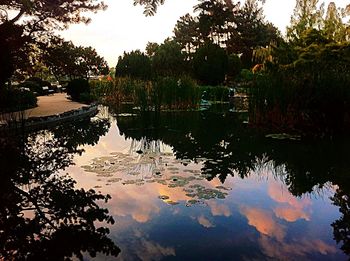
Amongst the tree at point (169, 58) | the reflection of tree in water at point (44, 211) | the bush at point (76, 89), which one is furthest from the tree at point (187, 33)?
the reflection of tree in water at point (44, 211)

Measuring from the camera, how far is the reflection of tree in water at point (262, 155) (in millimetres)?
4496

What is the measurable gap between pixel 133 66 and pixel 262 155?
52.9 feet

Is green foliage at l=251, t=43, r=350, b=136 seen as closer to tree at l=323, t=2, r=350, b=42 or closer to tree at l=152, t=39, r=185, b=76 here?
tree at l=323, t=2, r=350, b=42

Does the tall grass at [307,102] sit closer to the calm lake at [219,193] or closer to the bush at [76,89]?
the calm lake at [219,193]

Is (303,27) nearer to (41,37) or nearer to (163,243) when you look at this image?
(41,37)

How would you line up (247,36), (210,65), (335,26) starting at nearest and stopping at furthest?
(210,65) < (335,26) < (247,36)

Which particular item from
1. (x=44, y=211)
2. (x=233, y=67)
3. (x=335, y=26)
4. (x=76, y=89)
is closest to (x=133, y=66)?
(x=76, y=89)

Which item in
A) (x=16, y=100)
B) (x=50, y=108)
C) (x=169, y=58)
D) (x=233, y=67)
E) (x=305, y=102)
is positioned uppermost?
(x=169, y=58)

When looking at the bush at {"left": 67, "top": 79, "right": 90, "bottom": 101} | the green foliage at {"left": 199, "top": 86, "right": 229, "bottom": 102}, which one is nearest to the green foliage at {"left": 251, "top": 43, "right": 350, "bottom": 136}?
the green foliage at {"left": 199, "top": 86, "right": 229, "bottom": 102}

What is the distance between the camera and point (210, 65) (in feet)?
64.3

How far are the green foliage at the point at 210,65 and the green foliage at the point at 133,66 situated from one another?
2.98 metres

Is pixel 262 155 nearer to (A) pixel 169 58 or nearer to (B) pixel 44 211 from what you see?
(B) pixel 44 211

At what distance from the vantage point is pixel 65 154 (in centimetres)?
632

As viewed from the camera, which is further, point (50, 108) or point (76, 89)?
point (76, 89)
